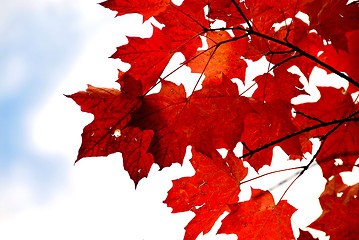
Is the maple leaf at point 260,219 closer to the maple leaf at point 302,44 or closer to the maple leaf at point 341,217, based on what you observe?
the maple leaf at point 341,217

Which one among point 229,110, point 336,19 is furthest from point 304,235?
point 336,19

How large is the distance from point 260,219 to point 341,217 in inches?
16.1

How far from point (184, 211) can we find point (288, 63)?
106 cm

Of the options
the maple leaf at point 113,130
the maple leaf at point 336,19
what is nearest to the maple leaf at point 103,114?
the maple leaf at point 113,130

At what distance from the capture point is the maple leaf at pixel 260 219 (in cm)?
161

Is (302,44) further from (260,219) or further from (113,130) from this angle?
(113,130)

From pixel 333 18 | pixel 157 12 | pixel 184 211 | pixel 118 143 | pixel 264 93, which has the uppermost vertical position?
pixel 157 12

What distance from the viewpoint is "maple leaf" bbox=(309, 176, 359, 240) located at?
143 centimetres

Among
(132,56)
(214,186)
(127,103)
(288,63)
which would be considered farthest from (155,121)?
(288,63)

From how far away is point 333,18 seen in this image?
4.91 ft

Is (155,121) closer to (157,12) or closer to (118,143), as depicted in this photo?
(118,143)

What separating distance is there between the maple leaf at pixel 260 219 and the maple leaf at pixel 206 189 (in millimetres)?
88

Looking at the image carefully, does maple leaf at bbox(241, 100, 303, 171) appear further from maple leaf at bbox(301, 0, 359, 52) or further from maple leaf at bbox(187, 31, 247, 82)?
maple leaf at bbox(301, 0, 359, 52)

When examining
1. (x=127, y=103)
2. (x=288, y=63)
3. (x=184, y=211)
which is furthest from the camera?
(x=288, y=63)
